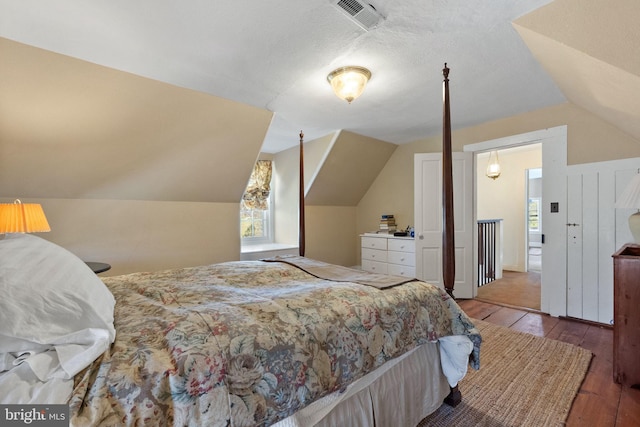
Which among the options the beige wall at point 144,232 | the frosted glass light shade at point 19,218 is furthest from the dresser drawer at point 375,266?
the frosted glass light shade at point 19,218

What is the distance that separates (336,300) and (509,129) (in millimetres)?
3246

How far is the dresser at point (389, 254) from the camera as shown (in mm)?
3695

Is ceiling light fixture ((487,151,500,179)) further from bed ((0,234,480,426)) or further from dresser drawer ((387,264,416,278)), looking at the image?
bed ((0,234,480,426))

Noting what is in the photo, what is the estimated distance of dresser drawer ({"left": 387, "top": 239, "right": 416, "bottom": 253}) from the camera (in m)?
3.67

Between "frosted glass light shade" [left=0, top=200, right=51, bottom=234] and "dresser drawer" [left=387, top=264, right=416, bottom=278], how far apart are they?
3465 millimetres

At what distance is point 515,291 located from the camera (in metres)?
3.87

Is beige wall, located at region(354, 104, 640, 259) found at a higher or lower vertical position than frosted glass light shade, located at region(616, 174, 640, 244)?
higher

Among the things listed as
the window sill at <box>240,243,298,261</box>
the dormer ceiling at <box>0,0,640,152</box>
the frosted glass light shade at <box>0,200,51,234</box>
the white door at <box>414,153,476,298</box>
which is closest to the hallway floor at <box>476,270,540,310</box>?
the white door at <box>414,153,476,298</box>

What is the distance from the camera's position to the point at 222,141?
3105mm

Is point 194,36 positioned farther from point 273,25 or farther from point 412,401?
point 412,401

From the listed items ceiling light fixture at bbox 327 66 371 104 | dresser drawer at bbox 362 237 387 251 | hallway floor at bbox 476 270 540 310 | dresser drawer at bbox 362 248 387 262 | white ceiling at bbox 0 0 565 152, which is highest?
white ceiling at bbox 0 0 565 152

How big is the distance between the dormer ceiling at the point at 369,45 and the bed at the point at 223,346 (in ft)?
4.49

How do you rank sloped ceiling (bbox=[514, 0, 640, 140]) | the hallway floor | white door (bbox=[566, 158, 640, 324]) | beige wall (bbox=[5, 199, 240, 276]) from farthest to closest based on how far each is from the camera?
the hallway floor → beige wall (bbox=[5, 199, 240, 276]) → white door (bbox=[566, 158, 640, 324]) → sloped ceiling (bbox=[514, 0, 640, 140])

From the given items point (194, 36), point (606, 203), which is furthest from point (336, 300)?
point (606, 203)
